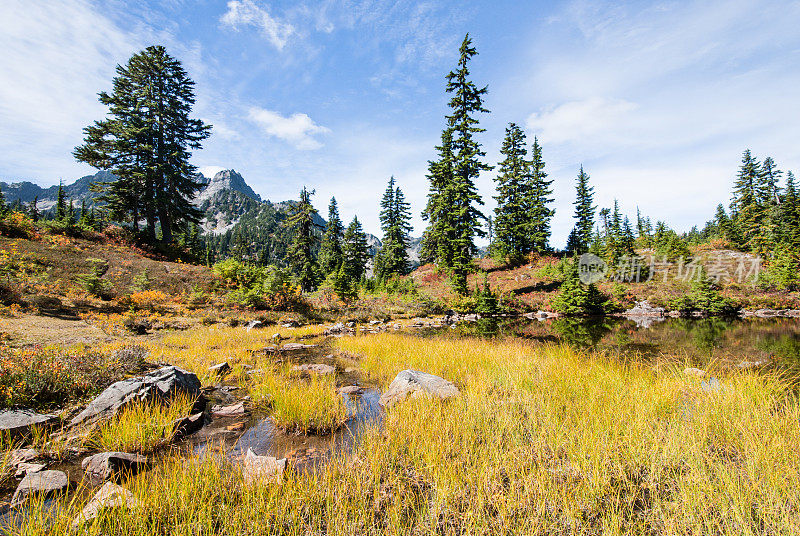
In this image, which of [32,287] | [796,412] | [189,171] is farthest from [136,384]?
[189,171]

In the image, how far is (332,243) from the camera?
49.9 m

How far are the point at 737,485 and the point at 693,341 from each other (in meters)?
13.6

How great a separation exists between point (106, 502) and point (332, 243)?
48489 mm

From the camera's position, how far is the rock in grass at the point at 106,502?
2.52 metres

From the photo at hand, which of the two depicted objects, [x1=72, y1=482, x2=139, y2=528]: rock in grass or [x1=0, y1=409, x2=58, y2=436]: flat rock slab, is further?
[x1=0, y1=409, x2=58, y2=436]: flat rock slab

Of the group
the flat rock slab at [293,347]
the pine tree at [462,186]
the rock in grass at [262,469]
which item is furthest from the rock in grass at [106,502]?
the pine tree at [462,186]

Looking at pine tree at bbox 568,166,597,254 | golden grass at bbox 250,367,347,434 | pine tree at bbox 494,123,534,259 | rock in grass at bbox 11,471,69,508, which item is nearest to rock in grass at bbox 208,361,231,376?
golden grass at bbox 250,367,347,434

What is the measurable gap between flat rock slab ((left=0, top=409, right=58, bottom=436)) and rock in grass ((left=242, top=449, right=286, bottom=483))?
352 cm

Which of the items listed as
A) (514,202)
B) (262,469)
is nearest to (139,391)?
(262,469)

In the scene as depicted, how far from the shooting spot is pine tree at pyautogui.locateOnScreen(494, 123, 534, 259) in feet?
128

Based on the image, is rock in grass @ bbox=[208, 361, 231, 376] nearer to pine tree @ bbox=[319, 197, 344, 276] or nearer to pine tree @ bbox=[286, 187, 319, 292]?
pine tree @ bbox=[286, 187, 319, 292]

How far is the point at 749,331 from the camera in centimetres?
1547

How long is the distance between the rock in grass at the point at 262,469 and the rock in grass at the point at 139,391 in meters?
2.82

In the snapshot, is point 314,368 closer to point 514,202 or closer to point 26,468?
point 26,468
